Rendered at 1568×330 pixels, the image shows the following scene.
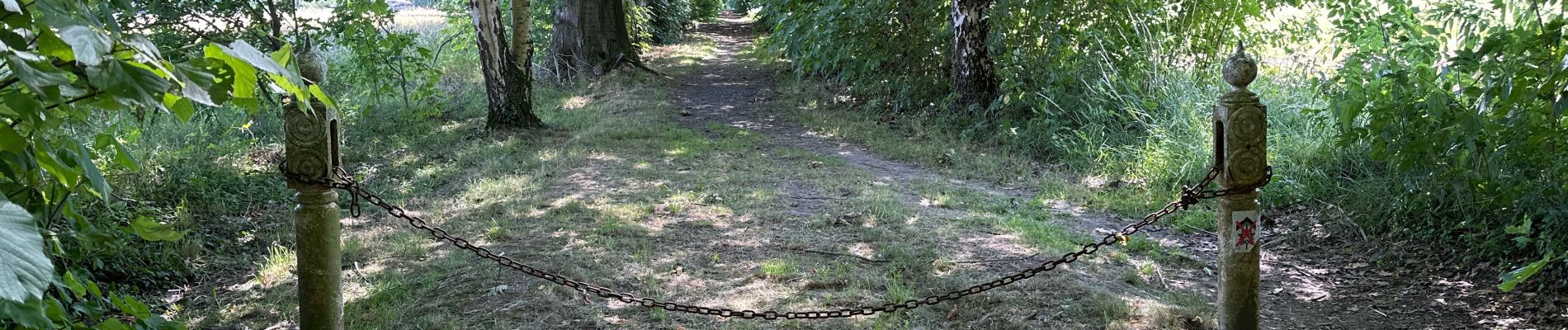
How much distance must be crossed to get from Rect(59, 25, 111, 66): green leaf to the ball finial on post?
349cm

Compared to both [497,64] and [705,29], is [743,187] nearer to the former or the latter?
[497,64]

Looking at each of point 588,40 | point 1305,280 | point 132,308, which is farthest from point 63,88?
point 588,40

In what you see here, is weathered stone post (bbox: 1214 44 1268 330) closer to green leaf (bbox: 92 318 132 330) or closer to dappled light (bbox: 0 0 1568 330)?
dappled light (bbox: 0 0 1568 330)

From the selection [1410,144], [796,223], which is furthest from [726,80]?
[1410,144]

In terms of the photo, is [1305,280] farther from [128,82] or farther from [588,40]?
[588,40]

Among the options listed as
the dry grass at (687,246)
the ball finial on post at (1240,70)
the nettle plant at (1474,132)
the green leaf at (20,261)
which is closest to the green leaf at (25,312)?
the green leaf at (20,261)

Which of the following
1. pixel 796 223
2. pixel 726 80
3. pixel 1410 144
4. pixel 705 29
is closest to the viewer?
pixel 1410 144

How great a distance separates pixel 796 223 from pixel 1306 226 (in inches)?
130

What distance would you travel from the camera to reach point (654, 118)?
12.4 m

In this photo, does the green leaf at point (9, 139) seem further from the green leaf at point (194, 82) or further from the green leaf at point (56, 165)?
the green leaf at point (194, 82)

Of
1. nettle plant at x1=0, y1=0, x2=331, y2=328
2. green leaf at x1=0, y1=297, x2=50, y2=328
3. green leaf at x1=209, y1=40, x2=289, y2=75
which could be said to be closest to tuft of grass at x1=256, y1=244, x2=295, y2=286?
nettle plant at x1=0, y1=0, x2=331, y2=328

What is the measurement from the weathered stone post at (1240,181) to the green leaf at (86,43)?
350 cm

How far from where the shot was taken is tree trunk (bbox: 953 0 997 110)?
1114 centimetres

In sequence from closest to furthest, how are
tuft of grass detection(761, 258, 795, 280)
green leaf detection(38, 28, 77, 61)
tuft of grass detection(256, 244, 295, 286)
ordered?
1. green leaf detection(38, 28, 77, 61)
2. tuft of grass detection(761, 258, 795, 280)
3. tuft of grass detection(256, 244, 295, 286)
